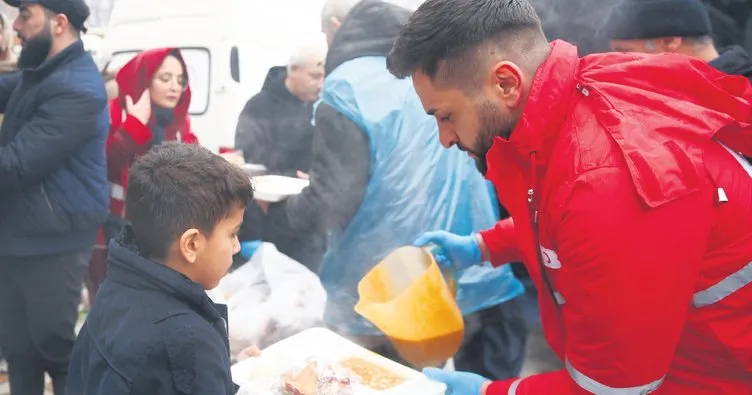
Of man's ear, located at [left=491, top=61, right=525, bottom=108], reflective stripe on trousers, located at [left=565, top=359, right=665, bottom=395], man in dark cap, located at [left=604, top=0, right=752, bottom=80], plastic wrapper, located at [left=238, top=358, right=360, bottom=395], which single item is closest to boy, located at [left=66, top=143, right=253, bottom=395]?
plastic wrapper, located at [left=238, top=358, right=360, bottom=395]

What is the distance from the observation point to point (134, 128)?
3.20 meters

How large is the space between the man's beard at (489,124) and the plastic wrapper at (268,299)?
1241 mm

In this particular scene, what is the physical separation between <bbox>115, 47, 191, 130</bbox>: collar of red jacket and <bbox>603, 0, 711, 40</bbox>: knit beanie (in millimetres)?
2154

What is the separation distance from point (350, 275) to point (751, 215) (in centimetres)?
136

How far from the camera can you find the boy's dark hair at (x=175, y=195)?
4.37ft

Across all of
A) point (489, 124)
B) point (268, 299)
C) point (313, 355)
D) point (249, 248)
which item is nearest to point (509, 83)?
point (489, 124)

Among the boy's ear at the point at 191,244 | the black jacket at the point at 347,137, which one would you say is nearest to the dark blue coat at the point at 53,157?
the black jacket at the point at 347,137

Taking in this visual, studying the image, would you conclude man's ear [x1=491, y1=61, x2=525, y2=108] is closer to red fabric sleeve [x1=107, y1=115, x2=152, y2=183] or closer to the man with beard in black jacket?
the man with beard in black jacket

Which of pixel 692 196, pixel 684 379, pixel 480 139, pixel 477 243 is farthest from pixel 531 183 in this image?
pixel 477 243

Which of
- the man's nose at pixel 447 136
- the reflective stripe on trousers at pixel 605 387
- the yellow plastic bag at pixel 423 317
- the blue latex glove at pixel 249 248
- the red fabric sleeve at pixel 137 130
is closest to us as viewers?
the reflective stripe on trousers at pixel 605 387

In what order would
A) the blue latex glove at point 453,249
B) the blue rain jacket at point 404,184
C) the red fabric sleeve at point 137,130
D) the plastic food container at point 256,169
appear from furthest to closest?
the red fabric sleeve at point 137,130 → the plastic food container at point 256,169 → the blue rain jacket at point 404,184 → the blue latex glove at point 453,249

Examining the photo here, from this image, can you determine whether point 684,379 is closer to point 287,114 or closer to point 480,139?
point 480,139

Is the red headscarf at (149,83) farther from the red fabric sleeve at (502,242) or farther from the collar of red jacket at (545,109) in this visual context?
the collar of red jacket at (545,109)

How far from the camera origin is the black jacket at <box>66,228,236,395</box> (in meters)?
1.23
